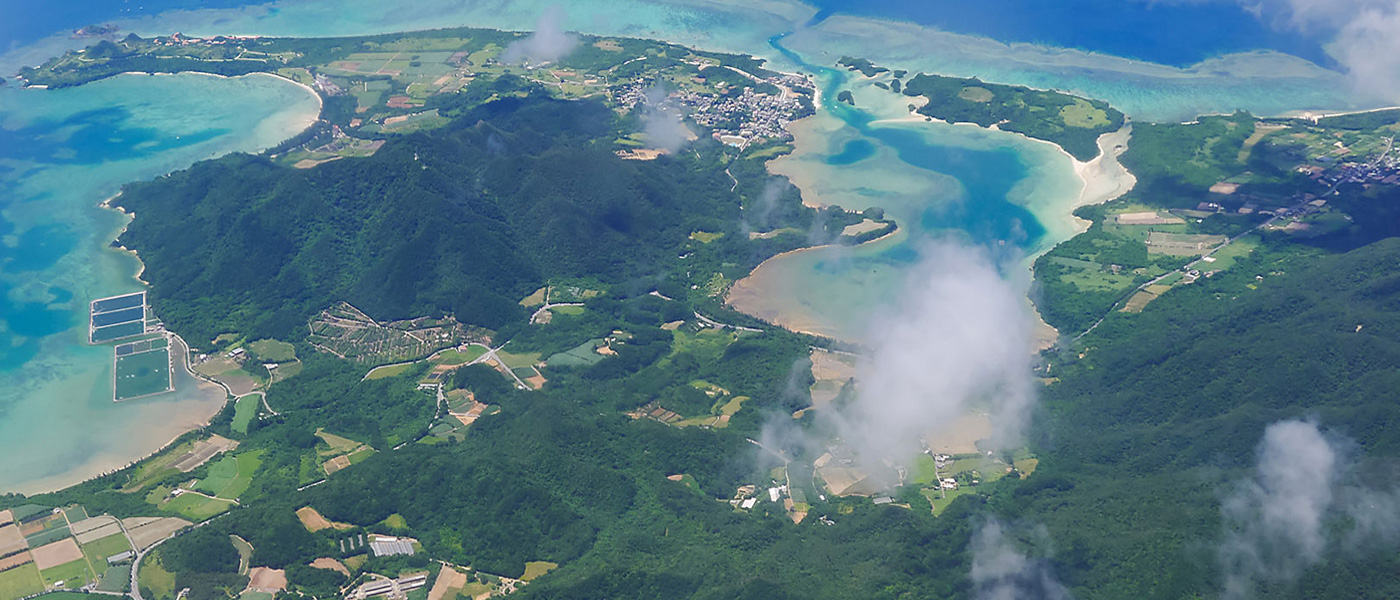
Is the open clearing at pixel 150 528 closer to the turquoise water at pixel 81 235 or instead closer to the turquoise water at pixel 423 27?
the turquoise water at pixel 81 235

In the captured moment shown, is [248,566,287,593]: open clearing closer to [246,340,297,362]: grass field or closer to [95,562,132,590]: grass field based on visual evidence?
[95,562,132,590]: grass field

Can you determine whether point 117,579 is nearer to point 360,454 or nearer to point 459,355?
point 360,454

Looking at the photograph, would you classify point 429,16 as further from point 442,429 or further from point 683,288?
point 442,429

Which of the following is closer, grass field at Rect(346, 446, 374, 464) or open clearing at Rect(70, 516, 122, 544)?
open clearing at Rect(70, 516, 122, 544)

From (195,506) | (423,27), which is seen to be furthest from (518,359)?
(423,27)

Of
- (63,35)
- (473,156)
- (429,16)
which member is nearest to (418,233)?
(473,156)

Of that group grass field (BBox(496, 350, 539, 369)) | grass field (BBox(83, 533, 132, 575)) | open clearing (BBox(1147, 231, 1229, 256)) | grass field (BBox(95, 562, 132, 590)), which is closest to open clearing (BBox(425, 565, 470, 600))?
grass field (BBox(95, 562, 132, 590))
